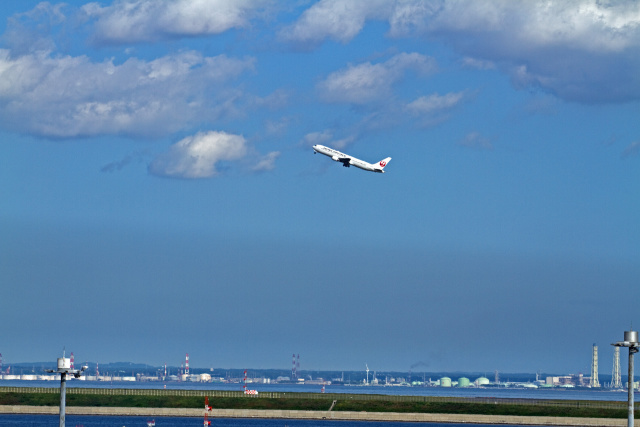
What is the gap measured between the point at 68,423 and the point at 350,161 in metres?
73.4

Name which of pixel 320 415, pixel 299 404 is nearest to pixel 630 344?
pixel 320 415

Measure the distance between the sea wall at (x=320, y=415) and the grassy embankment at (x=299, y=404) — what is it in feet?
8.53

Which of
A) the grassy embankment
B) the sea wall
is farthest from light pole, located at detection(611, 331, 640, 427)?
the grassy embankment

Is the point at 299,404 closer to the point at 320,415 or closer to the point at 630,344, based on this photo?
the point at 320,415

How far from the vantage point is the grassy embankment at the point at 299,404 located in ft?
585

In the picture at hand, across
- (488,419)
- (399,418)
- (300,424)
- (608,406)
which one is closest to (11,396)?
(300,424)

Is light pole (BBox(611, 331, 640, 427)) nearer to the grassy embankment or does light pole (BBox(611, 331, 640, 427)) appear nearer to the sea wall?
the sea wall

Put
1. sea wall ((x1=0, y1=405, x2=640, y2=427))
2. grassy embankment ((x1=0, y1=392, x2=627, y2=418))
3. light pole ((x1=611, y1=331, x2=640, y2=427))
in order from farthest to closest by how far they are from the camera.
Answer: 1. grassy embankment ((x1=0, y1=392, x2=627, y2=418))
2. sea wall ((x1=0, y1=405, x2=640, y2=427))
3. light pole ((x1=611, y1=331, x2=640, y2=427))

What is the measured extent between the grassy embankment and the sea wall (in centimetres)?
260

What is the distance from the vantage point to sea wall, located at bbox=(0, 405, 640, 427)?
168875mm

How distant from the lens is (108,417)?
7382 inches

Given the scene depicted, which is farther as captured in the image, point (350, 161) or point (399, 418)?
point (350, 161)

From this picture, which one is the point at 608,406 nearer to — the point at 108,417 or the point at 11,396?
the point at 108,417

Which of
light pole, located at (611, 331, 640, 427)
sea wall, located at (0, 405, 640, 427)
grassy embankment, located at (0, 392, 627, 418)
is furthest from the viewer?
grassy embankment, located at (0, 392, 627, 418)
